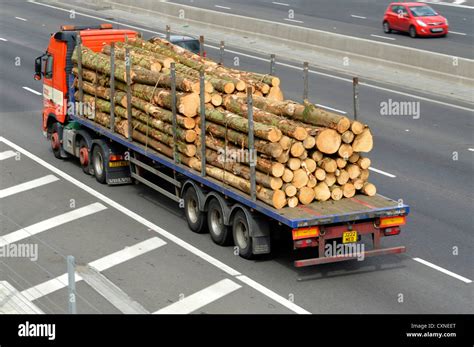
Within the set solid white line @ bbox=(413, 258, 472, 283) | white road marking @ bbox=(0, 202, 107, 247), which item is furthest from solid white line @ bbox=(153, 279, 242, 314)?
white road marking @ bbox=(0, 202, 107, 247)

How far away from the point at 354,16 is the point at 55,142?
92.5 ft

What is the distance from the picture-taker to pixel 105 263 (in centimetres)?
1872

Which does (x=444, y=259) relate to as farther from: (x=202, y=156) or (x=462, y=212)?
(x=202, y=156)

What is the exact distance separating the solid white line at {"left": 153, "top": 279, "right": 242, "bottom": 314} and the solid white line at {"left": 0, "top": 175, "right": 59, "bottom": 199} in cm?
773

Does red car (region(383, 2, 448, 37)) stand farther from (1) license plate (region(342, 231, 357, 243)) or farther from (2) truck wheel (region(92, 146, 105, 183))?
(1) license plate (region(342, 231, 357, 243))

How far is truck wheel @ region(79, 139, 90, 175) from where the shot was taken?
24.6 m

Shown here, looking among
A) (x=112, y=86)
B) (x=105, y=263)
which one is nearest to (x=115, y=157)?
(x=112, y=86)

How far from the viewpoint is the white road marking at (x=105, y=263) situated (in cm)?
1744

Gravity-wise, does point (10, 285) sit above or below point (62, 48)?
below

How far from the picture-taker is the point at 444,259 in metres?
18.5

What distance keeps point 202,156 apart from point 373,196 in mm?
3350

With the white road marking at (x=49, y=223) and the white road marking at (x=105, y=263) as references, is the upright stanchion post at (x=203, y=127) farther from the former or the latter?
the white road marking at (x=49, y=223)

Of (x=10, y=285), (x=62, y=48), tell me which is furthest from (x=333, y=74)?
(x=10, y=285)
